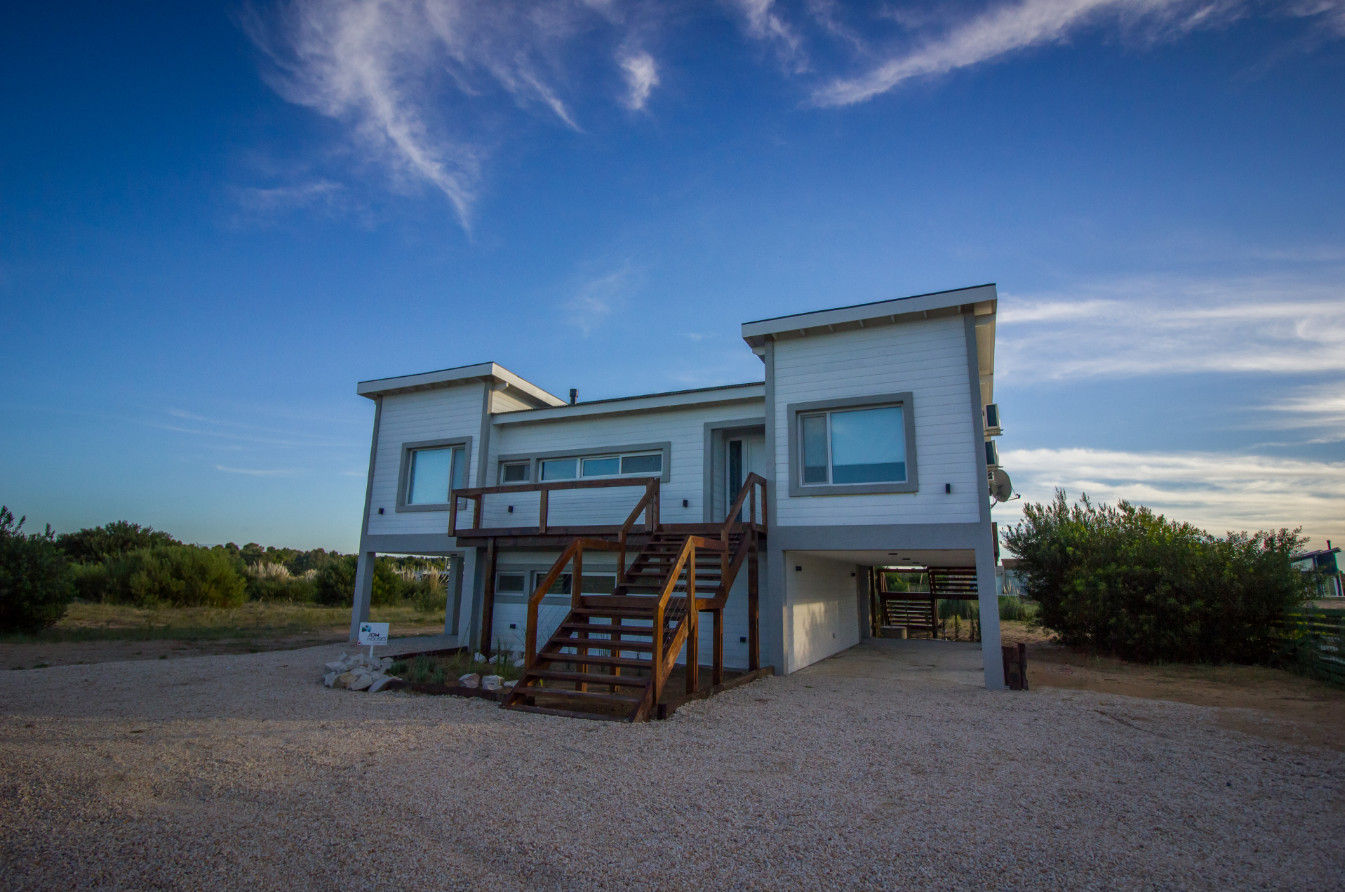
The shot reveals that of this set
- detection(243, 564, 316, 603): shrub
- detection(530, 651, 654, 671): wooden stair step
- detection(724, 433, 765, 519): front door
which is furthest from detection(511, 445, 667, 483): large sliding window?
detection(243, 564, 316, 603): shrub

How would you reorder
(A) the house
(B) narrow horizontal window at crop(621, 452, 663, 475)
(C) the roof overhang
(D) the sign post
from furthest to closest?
(B) narrow horizontal window at crop(621, 452, 663, 475) < (C) the roof overhang < (D) the sign post < (A) the house

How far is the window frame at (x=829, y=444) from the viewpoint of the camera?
31.1 feet

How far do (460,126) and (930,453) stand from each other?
375 inches

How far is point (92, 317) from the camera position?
13844mm

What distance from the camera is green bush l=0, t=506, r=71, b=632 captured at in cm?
1331

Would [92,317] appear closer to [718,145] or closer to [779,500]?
[718,145]

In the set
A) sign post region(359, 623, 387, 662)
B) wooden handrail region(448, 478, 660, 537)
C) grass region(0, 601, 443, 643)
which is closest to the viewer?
sign post region(359, 623, 387, 662)

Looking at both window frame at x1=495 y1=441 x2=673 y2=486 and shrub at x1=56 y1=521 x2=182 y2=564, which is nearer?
window frame at x1=495 y1=441 x2=673 y2=486

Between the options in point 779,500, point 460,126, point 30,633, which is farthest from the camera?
point 30,633

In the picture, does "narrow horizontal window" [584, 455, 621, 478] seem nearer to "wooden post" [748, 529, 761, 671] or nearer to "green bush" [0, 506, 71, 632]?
"wooden post" [748, 529, 761, 671]

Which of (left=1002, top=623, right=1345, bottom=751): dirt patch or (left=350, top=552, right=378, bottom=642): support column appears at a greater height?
(left=350, top=552, right=378, bottom=642): support column

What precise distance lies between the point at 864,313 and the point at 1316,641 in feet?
28.3

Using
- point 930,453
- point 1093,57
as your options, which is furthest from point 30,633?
point 1093,57

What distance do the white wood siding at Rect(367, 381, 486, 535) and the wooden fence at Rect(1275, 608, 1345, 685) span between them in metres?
13.9
